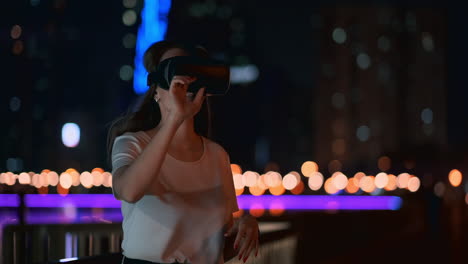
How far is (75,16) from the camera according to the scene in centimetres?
13850

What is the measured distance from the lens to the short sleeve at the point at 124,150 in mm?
3436

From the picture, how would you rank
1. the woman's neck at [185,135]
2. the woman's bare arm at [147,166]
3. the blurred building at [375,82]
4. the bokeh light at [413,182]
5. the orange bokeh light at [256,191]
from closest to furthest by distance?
the woman's bare arm at [147,166]
the woman's neck at [185,135]
the orange bokeh light at [256,191]
the bokeh light at [413,182]
the blurred building at [375,82]

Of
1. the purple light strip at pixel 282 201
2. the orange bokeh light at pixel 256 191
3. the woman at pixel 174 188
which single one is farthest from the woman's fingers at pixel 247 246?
the orange bokeh light at pixel 256 191

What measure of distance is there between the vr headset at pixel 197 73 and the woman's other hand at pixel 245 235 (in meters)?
0.50

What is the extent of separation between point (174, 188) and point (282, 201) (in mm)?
49370

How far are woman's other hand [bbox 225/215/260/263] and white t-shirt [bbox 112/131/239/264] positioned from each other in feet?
0.22

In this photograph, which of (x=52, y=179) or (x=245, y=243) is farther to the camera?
(x=52, y=179)

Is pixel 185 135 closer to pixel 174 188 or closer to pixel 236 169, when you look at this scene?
pixel 174 188

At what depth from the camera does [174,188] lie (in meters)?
3.58

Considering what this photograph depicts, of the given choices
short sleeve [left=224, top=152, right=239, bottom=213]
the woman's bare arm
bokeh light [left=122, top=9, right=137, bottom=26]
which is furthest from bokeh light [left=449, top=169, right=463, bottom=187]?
bokeh light [left=122, top=9, right=137, bottom=26]

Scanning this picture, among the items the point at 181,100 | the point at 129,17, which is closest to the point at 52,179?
the point at 129,17

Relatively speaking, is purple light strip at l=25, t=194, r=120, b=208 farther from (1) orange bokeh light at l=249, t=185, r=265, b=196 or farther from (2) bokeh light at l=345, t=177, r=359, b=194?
(2) bokeh light at l=345, t=177, r=359, b=194

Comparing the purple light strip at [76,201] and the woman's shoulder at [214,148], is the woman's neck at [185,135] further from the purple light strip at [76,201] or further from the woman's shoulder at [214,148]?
the purple light strip at [76,201]

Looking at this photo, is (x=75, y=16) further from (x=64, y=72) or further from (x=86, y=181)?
(x=86, y=181)
